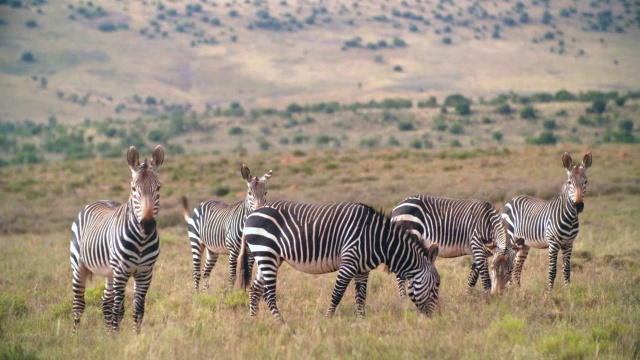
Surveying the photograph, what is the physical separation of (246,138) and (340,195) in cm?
3348

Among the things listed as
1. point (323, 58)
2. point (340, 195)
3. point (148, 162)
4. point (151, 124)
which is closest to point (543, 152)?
point (340, 195)

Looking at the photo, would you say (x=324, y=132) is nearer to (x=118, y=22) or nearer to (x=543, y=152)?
(x=543, y=152)

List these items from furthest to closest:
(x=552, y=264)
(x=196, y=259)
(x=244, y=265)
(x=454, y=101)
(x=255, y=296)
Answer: (x=454, y=101) < (x=196, y=259) < (x=552, y=264) < (x=244, y=265) < (x=255, y=296)

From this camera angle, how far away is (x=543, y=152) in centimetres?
3431

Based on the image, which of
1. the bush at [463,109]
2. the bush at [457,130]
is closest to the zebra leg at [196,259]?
the bush at [457,130]

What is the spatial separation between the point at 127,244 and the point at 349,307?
3.30 meters

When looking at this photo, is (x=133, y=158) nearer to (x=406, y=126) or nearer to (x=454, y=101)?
(x=406, y=126)

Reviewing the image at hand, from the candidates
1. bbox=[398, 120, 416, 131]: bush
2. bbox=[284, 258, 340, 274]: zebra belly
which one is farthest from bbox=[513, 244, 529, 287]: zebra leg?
bbox=[398, 120, 416, 131]: bush

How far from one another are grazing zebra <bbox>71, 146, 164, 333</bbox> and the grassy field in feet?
1.25

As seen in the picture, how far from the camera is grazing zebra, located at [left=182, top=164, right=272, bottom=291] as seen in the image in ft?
41.4

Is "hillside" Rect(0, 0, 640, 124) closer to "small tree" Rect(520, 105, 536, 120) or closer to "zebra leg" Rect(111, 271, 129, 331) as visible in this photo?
"small tree" Rect(520, 105, 536, 120)

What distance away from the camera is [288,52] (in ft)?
361

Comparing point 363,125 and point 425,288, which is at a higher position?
point 363,125

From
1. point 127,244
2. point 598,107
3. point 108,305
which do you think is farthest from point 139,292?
point 598,107
